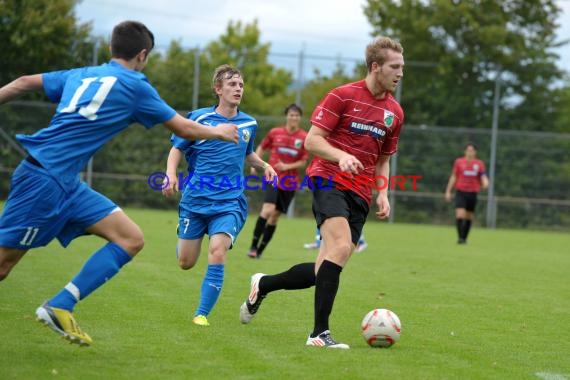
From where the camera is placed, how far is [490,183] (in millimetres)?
27250

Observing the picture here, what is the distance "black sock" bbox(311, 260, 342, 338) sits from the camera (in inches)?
240

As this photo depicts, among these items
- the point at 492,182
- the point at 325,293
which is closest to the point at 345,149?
the point at 325,293

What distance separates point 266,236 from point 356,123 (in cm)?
705

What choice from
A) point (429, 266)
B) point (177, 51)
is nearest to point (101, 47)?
point (177, 51)

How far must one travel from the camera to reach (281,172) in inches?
551

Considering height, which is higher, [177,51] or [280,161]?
[177,51]

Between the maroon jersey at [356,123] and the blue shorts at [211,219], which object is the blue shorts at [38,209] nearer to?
the maroon jersey at [356,123]

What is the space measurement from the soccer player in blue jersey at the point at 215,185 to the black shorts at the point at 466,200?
11.8 m

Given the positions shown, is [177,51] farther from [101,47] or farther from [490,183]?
[490,183]

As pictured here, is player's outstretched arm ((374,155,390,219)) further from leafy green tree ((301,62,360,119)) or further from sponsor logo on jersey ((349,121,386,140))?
leafy green tree ((301,62,360,119))

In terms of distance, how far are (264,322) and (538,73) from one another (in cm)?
2602

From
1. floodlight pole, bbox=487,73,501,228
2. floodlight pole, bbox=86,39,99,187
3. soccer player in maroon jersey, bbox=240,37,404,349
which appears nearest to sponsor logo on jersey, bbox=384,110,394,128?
soccer player in maroon jersey, bbox=240,37,404,349

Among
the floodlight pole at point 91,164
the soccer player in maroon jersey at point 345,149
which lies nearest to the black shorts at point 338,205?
the soccer player in maroon jersey at point 345,149

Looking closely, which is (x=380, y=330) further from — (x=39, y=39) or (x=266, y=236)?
(x=39, y=39)
